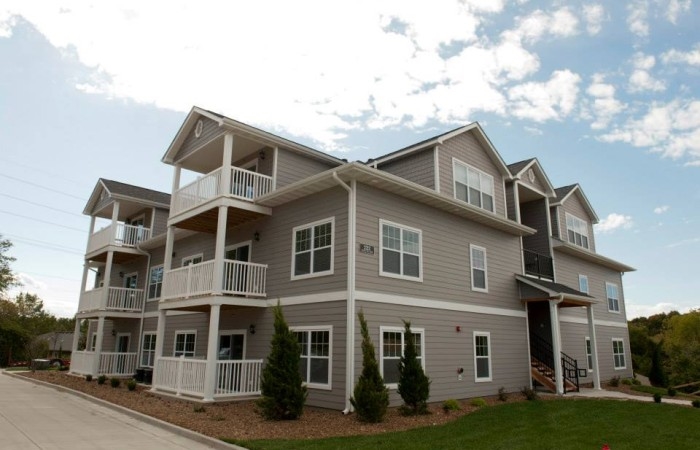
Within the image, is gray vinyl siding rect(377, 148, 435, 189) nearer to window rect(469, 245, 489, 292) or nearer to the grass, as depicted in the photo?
window rect(469, 245, 489, 292)

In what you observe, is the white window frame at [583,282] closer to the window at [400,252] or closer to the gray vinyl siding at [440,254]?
the gray vinyl siding at [440,254]

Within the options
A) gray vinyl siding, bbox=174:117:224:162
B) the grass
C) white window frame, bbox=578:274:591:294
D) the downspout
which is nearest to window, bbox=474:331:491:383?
the grass

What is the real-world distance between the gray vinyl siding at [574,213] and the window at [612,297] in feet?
7.60

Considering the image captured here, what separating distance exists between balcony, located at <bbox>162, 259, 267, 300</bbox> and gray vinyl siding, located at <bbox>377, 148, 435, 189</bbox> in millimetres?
6122

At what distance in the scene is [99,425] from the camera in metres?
10.8

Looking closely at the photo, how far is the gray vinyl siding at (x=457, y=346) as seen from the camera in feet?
42.4

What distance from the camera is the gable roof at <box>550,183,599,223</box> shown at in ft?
75.6

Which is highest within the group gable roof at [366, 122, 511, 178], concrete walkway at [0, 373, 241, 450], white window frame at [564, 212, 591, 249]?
gable roof at [366, 122, 511, 178]

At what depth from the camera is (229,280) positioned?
14820 mm

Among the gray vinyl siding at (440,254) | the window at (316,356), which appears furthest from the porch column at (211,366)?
the gray vinyl siding at (440,254)

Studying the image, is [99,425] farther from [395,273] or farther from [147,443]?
[395,273]

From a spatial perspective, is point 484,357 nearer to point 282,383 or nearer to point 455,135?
point 455,135

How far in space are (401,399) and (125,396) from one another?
912cm

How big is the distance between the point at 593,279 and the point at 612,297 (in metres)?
2.25
